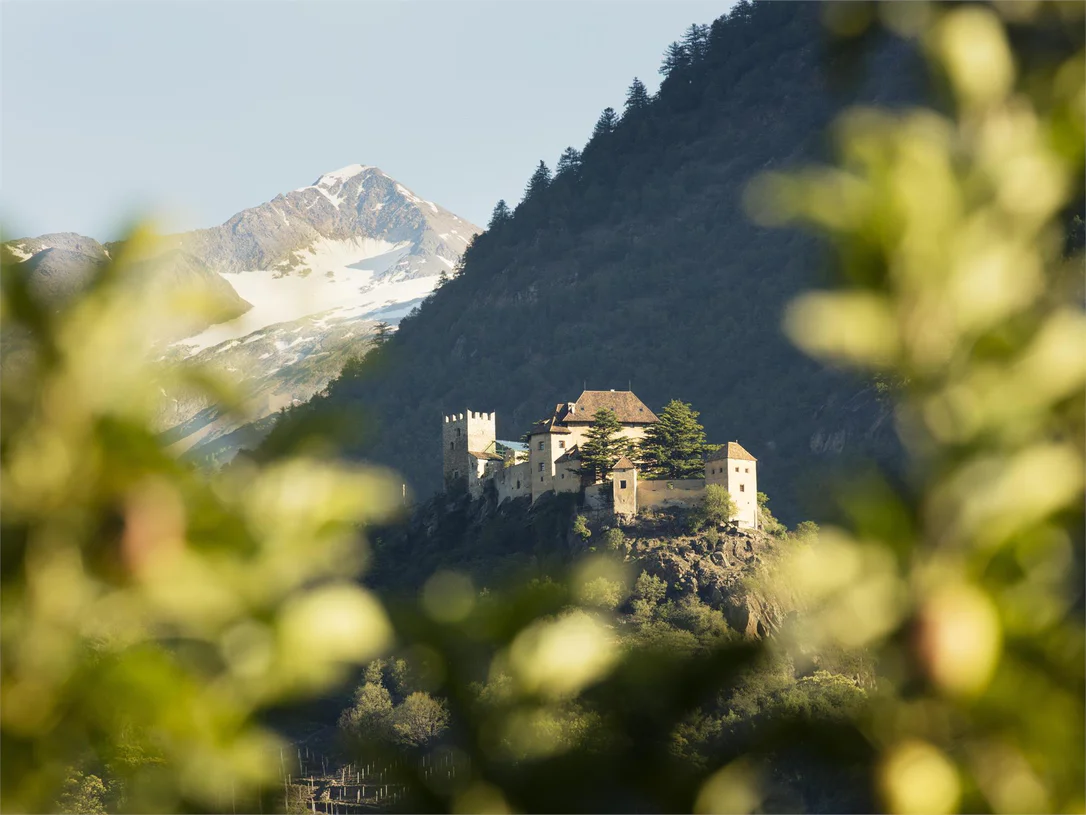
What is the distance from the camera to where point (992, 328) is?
1885 mm

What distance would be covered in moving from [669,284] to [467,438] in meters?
75.0

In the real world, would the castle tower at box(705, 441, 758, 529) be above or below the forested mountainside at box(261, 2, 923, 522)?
below

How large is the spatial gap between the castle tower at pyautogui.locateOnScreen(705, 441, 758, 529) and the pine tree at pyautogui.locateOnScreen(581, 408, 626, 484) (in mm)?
5038

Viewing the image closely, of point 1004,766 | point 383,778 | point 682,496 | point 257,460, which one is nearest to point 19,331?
point 257,460

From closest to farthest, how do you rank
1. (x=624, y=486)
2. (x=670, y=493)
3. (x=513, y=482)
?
(x=624, y=486) < (x=670, y=493) < (x=513, y=482)

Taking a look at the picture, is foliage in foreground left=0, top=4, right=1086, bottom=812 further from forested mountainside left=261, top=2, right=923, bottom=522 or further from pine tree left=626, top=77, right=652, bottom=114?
pine tree left=626, top=77, right=652, bottom=114

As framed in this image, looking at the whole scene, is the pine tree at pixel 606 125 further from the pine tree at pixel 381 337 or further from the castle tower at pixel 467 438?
the pine tree at pixel 381 337

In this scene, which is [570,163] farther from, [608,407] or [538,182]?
[608,407]

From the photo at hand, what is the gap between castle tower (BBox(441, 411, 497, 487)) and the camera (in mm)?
96188

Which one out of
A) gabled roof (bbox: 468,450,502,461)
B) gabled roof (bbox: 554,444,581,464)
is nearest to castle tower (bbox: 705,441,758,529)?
gabled roof (bbox: 554,444,581,464)

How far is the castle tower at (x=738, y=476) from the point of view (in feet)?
266

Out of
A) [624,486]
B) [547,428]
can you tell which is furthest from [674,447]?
[547,428]

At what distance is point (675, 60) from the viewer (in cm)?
19262

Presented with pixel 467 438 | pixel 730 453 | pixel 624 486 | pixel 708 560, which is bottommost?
pixel 708 560
